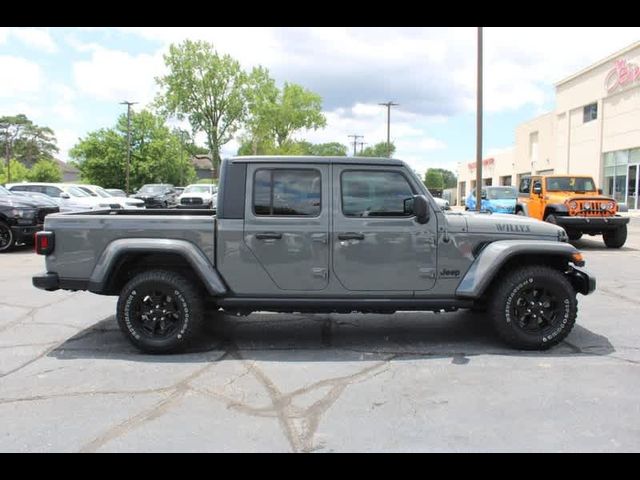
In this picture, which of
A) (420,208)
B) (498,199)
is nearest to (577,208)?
(498,199)

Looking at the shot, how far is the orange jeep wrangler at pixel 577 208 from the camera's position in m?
12.7

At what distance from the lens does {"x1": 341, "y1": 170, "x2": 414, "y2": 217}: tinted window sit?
15.8ft

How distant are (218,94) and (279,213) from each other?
165ft

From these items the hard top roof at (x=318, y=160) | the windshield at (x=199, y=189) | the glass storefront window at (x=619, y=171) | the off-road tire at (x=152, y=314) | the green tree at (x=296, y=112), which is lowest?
the off-road tire at (x=152, y=314)

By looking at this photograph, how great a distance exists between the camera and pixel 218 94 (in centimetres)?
5194

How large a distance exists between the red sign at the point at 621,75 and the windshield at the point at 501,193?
1416 cm

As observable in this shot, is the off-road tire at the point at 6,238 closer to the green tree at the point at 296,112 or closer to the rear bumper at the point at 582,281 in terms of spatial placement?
the rear bumper at the point at 582,281

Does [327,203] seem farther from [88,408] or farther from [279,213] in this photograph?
[88,408]

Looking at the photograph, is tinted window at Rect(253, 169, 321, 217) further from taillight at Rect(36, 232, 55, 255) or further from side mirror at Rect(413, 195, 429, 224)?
taillight at Rect(36, 232, 55, 255)

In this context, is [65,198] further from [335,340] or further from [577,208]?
[577,208]

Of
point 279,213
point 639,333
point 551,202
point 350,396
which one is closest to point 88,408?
point 350,396

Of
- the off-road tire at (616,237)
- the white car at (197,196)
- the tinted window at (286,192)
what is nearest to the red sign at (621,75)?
the off-road tire at (616,237)

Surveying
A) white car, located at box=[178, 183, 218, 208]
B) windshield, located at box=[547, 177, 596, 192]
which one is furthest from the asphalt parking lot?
white car, located at box=[178, 183, 218, 208]

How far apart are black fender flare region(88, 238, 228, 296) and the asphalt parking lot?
0.67 metres
